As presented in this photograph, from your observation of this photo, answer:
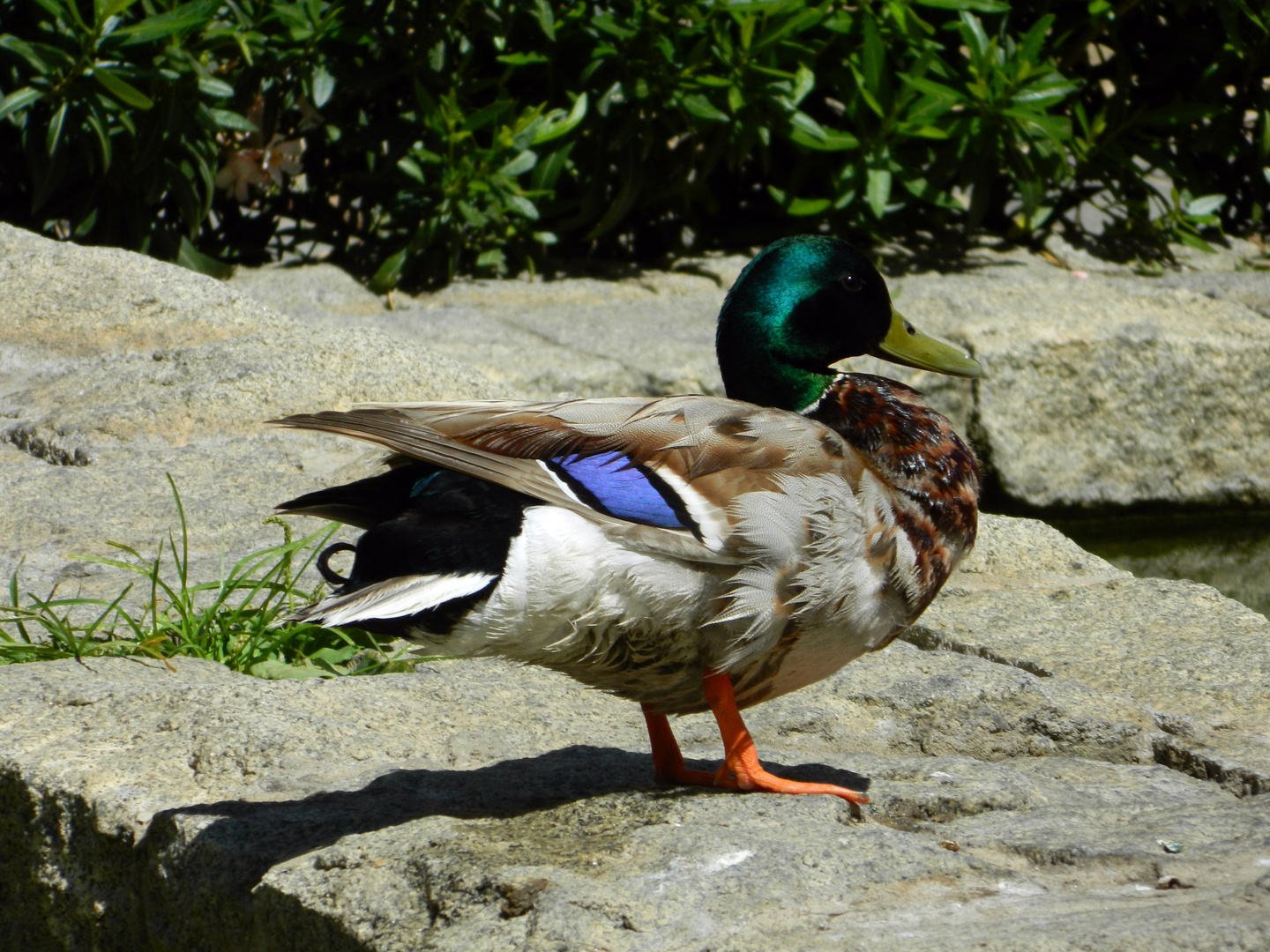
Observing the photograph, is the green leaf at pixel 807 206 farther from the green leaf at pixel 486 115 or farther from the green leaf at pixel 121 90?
the green leaf at pixel 121 90

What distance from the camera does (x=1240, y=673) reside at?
293 cm

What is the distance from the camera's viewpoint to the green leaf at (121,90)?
4.55m

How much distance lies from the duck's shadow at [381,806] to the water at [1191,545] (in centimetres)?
270

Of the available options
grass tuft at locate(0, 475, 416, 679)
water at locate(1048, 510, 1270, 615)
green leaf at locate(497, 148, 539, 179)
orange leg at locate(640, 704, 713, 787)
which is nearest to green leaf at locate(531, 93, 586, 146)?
green leaf at locate(497, 148, 539, 179)

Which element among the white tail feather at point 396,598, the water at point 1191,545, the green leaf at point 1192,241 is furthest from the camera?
the green leaf at point 1192,241

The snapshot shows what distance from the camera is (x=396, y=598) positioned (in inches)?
75.0

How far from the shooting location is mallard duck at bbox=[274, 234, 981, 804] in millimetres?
1966

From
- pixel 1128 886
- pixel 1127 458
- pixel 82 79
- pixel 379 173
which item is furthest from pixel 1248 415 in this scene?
pixel 82 79

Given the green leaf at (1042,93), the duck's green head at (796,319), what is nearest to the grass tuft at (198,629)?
the duck's green head at (796,319)

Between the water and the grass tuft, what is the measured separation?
111 inches

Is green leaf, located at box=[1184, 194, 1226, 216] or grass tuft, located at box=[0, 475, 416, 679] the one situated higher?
green leaf, located at box=[1184, 194, 1226, 216]

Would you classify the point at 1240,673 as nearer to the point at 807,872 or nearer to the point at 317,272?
the point at 807,872

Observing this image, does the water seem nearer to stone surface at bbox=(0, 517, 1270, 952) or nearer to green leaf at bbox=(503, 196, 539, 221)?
stone surface at bbox=(0, 517, 1270, 952)

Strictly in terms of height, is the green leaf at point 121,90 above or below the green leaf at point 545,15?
below
